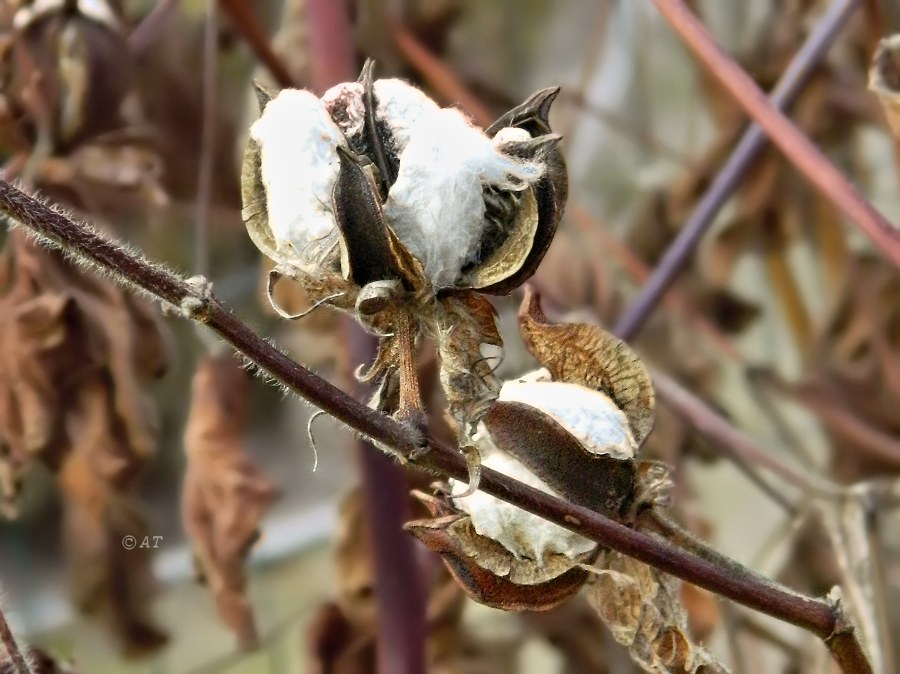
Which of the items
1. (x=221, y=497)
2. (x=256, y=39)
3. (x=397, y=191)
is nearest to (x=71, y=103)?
(x=256, y=39)

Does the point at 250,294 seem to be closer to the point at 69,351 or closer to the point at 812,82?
the point at 69,351

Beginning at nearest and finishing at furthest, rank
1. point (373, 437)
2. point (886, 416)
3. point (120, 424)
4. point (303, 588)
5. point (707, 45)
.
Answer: point (373, 437) < point (707, 45) < point (120, 424) < point (886, 416) < point (303, 588)

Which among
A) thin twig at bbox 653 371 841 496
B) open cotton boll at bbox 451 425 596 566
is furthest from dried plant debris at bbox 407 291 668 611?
thin twig at bbox 653 371 841 496

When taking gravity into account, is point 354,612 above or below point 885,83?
below

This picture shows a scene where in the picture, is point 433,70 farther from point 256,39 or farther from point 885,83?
point 885,83

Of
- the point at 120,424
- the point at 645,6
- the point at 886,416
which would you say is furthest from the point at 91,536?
the point at 645,6

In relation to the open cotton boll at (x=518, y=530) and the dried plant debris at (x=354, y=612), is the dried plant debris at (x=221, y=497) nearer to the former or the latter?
the dried plant debris at (x=354, y=612)

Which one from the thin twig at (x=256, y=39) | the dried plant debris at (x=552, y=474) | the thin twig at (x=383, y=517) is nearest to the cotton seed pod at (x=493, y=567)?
the dried plant debris at (x=552, y=474)
